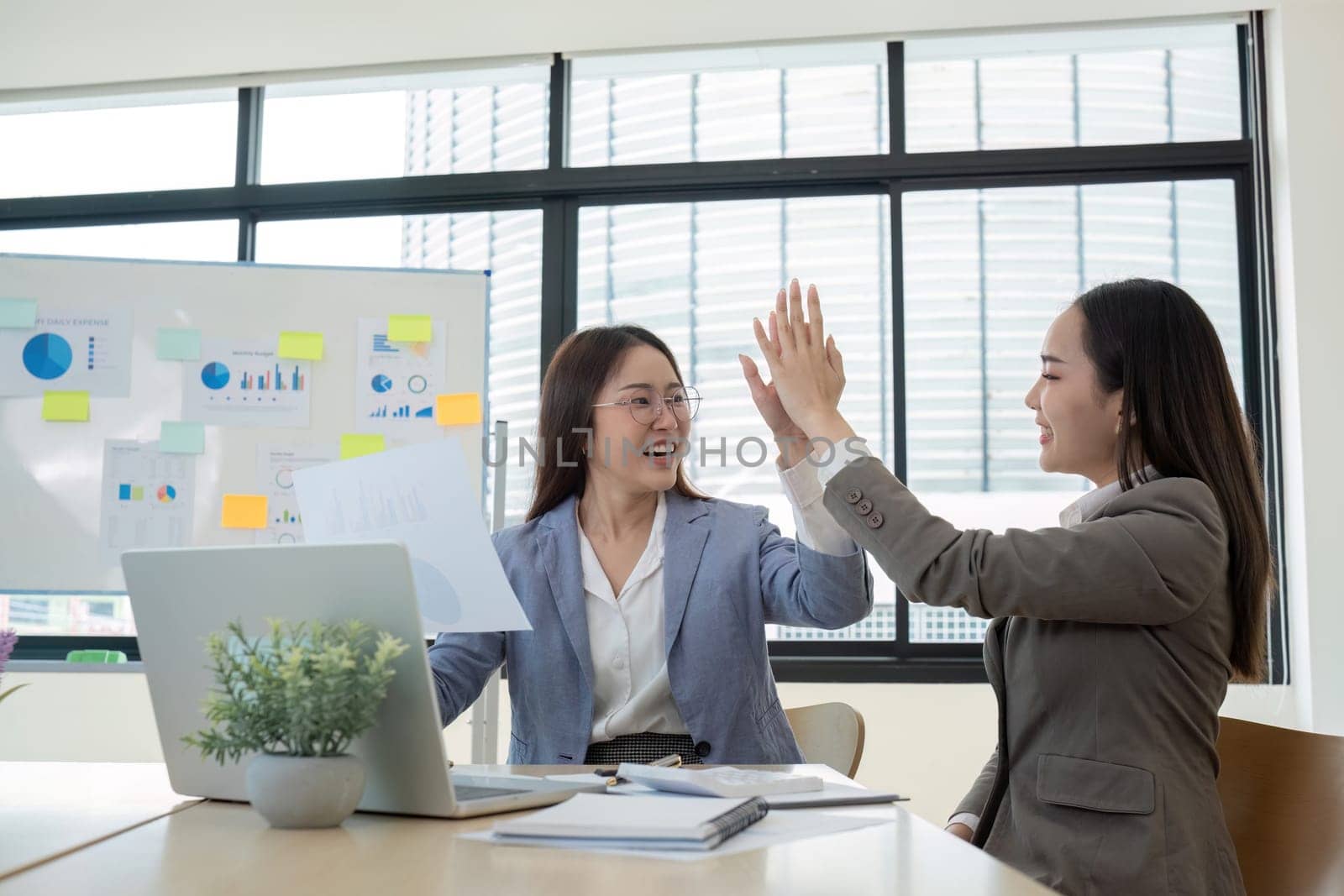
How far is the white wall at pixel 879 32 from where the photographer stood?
3.31m

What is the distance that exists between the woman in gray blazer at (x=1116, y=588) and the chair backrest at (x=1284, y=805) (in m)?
0.15

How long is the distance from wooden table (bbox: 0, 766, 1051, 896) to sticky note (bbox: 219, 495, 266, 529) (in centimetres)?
220

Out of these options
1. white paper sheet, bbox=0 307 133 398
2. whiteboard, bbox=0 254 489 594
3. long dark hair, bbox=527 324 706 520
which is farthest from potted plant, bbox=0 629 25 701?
white paper sheet, bbox=0 307 133 398

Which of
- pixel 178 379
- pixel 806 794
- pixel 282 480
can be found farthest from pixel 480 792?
pixel 178 379

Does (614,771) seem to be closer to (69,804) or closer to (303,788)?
(303,788)

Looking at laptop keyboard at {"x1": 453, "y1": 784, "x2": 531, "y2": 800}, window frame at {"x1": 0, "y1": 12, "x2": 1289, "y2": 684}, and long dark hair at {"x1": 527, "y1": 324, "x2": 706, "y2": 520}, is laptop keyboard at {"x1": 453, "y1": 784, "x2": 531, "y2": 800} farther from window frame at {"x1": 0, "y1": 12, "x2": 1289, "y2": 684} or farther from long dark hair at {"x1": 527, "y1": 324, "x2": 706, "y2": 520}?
window frame at {"x1": 0, "y1": 12, "x2": 1289, "y2": 684}

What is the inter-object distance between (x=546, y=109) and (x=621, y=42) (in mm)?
379

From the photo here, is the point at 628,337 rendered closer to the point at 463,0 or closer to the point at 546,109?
the point at 463,0

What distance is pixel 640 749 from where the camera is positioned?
1782 millimetres

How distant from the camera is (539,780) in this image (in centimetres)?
130

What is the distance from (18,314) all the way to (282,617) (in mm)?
2622

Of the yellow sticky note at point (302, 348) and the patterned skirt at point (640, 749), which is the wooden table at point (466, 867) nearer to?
the patterned skirt at point (640, 749)

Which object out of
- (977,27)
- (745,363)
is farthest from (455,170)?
(745,363)

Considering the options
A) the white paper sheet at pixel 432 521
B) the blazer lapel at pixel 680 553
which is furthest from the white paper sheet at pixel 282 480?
the white paper sheet at pixel 432 521
